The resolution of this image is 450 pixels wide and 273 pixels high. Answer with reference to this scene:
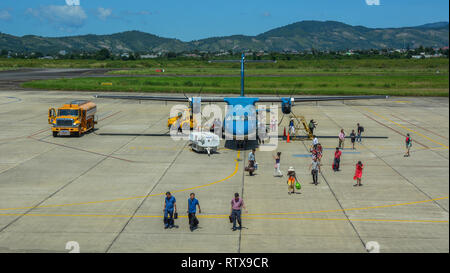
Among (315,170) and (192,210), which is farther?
(315,170)

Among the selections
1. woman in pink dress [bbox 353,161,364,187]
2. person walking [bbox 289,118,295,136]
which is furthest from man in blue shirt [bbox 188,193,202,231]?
person walking [bbox 289,118,295,136]

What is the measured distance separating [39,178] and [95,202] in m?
5.44

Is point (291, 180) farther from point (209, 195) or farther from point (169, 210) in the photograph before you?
point (169, 210)

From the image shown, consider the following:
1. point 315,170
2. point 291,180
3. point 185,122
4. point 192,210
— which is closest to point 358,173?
point 315,170

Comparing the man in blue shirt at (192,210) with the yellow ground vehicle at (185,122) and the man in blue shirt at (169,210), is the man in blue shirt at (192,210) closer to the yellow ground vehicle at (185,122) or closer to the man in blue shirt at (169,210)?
the man in blue shirt at (169,210)

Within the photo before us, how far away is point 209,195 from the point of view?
713 inches

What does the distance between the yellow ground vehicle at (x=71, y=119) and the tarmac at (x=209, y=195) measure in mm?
874

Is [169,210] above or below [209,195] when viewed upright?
above

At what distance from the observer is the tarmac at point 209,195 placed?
511 inches

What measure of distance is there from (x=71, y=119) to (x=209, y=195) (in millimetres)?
17674

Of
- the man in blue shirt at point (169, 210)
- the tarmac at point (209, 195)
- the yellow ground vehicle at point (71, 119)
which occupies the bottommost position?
the tarmac at point (209, 195)

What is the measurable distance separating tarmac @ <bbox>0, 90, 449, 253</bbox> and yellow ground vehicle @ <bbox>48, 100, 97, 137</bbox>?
2.87ft

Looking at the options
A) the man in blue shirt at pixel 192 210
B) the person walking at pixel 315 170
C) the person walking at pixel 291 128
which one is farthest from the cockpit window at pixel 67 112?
the man in blue shirt at pixel 192 210
